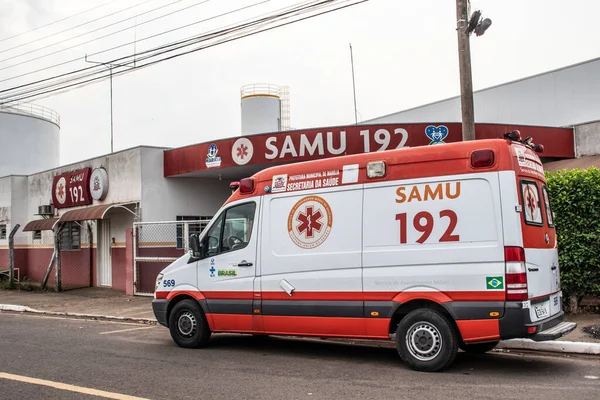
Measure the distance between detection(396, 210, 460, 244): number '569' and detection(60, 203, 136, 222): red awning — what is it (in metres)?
12.6

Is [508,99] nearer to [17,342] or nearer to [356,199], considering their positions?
[356,199]

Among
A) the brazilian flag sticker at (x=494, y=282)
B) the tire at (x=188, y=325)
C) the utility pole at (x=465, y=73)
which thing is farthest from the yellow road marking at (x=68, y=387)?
the utility pole at (x=465, y=73)

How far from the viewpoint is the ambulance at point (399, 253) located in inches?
269

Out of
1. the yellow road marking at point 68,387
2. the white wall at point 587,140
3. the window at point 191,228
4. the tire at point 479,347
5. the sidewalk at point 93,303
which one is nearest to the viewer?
the yellow road marking at point 68,387

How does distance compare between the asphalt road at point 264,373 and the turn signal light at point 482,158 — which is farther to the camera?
the turn signal light at point 482,158

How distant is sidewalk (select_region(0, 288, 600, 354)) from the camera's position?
13383mm

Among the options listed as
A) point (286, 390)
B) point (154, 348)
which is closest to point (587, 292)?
→ point (286, 390)

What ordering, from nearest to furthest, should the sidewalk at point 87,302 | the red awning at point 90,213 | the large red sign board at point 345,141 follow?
the sidewalk at point 87,302 < the large red sign board at point 345,141 < the red awning at point 90,213

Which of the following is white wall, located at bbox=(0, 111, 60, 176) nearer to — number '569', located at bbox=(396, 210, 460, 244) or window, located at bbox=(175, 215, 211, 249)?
window, located at bbox=(175, 215, 211, 249)

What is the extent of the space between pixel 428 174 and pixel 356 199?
101 centimetres

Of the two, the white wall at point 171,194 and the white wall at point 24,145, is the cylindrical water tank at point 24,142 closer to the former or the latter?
the white wall at point 24,145

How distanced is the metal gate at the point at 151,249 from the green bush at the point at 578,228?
31.1 feet

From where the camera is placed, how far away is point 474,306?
686cm

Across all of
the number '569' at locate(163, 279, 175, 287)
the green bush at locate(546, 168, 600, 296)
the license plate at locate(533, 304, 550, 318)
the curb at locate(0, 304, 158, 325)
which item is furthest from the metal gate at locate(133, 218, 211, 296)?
the license plate at locate(533, 304, 550, 318)
